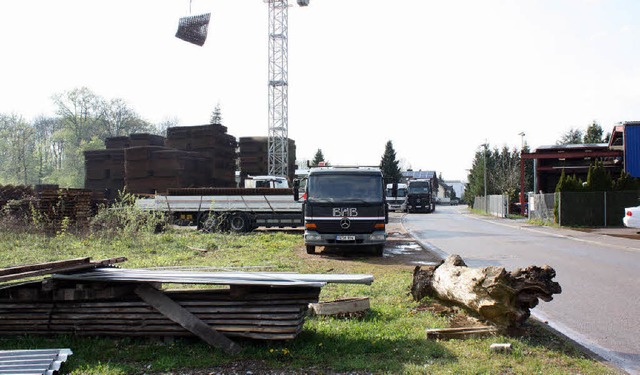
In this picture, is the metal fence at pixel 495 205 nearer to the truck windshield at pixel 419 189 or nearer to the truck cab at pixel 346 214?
the truck windshield at pixel 419 189

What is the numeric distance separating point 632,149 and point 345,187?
2501 centimetres

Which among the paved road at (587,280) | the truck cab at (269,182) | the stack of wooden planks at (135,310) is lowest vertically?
the paved road at (587,280)

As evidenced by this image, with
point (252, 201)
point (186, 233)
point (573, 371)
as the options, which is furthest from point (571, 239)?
point (573, 371)

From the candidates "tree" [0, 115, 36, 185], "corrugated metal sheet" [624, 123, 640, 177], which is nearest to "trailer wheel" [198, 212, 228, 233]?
"corrugated metal sheet" [624, 123, 640, 177]

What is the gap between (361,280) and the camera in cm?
564

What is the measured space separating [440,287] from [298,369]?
299 cm

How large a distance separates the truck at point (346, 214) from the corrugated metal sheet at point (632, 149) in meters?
24.1

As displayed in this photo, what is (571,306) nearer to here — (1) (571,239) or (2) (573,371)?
(2) (573,371)

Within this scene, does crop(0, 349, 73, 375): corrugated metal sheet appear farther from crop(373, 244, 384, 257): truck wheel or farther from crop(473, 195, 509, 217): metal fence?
crop(473, 195, 509, 217): metal fence

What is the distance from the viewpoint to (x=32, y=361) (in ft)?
16.0

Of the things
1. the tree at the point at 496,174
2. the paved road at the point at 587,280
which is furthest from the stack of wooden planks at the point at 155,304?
the tree at the point at 496,174

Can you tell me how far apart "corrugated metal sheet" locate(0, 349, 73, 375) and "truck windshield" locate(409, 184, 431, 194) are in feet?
154

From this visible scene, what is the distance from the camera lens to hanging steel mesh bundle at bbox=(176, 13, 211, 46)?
10125 mm

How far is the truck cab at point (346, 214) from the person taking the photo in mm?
13883
